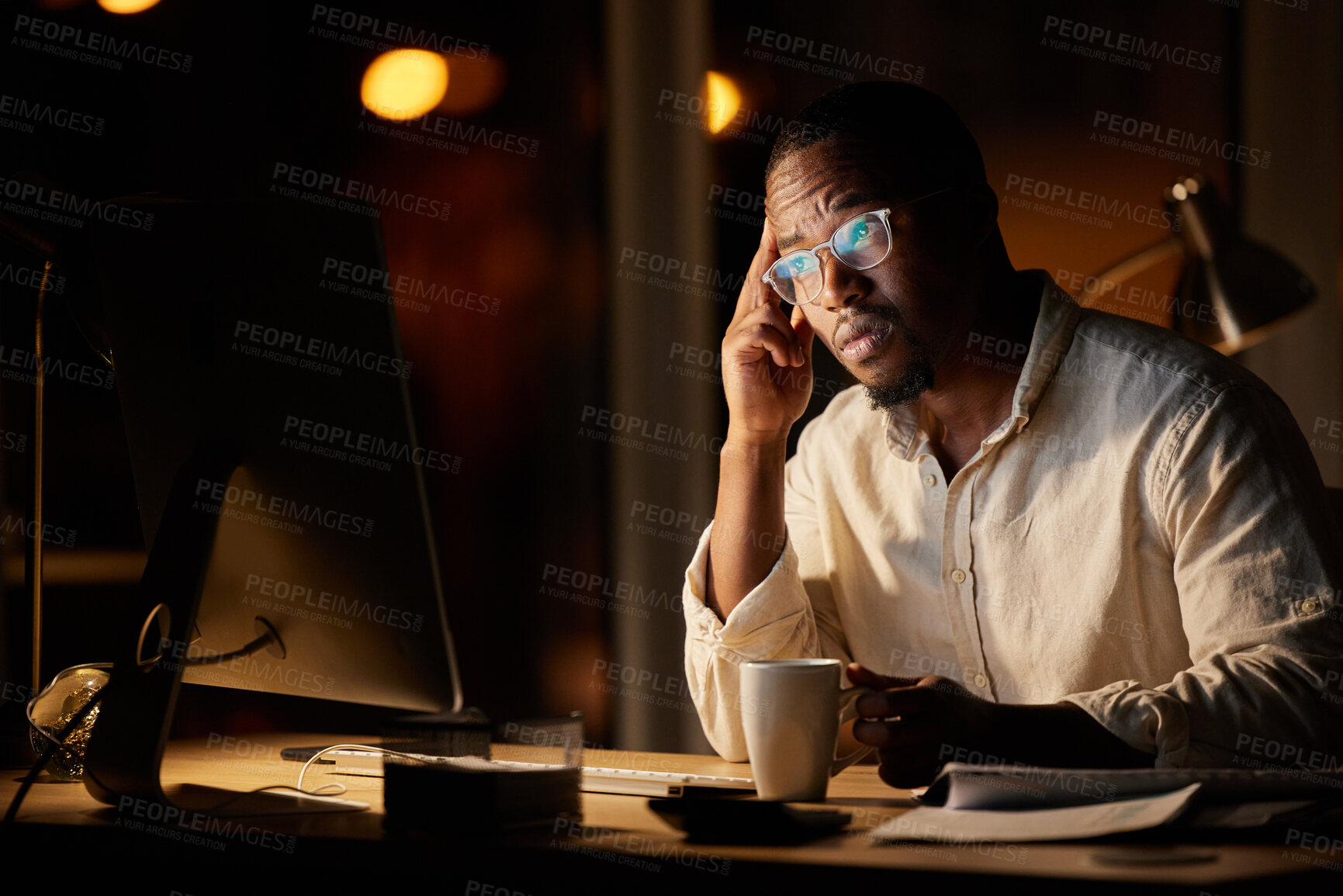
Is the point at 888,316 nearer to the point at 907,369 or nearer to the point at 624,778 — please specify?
the point at 907,369

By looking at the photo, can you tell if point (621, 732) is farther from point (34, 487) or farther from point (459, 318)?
point (34, 487)

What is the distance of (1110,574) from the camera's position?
1402 mm

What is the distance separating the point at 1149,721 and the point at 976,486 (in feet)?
1.74

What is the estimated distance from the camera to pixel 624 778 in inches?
43.0

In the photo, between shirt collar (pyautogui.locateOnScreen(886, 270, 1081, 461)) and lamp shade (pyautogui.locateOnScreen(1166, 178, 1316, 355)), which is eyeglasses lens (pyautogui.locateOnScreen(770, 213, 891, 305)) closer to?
shirt collar (pyautogui.locateOnScreen(886, 270, 1081, 461))

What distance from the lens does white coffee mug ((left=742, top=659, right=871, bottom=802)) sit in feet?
3.19

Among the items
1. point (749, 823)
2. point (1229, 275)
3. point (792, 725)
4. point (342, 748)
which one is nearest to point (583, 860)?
point (749, 823)

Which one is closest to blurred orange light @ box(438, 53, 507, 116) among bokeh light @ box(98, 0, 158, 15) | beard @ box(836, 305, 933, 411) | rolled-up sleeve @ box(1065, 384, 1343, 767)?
bokeh light @ box(98, 0, 158, 15)

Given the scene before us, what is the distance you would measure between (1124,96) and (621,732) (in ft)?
6.92

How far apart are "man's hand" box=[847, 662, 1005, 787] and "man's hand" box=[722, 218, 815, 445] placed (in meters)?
0.65

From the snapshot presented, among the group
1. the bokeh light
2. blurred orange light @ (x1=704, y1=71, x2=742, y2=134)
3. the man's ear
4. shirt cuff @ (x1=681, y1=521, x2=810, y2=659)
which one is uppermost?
blurred orange light @ (x1=704, y1=71, x2=742, y2=134)

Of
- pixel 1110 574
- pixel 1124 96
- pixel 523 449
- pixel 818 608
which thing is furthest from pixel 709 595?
pixel 1124 96

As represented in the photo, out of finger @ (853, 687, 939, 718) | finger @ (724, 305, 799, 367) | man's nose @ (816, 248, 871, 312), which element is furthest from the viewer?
finger @ (724, 305, 799, 367)

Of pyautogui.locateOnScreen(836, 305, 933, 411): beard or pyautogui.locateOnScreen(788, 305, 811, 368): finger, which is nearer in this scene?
pyautogui.locateOnScreen(836, 305, 933, 411): beard
